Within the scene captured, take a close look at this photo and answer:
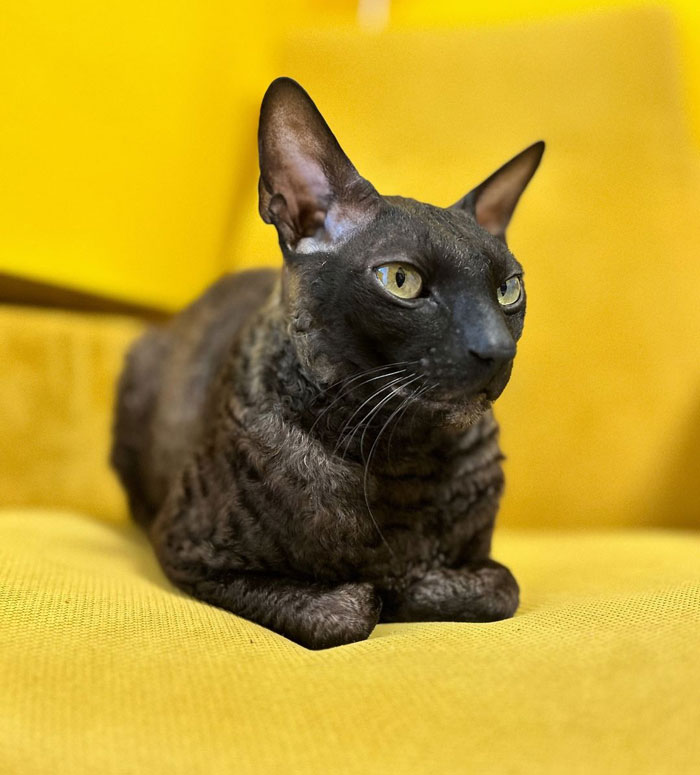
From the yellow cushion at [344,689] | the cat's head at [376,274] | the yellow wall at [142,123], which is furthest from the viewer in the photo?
the yellow wall at [142,123]

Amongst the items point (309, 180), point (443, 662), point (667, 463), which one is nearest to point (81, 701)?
point (443, 662)

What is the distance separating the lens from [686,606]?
0.90 meters

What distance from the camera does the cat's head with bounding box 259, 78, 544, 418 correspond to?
2.81 ft

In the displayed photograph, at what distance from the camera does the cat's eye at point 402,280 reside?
0.88 m

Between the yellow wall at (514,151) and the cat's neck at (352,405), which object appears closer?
the cat's neck at (352,405)

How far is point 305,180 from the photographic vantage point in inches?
38.3

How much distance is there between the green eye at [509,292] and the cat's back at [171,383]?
51 centimetres

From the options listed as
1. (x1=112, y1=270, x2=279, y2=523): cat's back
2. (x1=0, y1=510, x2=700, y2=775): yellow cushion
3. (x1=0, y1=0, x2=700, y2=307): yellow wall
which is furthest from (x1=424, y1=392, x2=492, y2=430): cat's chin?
(x1=0, y1=0, x2=700, y2=307): yellow wall

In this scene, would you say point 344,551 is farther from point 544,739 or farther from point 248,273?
point 248,273

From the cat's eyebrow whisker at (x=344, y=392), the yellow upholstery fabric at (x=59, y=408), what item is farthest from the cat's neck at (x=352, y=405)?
the yellow upholstery fabric at (x=59, y=408)

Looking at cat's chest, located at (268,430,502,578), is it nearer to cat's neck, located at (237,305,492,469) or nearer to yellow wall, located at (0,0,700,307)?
cat's neck, located at (237,305,492,469)

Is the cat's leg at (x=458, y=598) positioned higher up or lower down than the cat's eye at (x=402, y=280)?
lower down

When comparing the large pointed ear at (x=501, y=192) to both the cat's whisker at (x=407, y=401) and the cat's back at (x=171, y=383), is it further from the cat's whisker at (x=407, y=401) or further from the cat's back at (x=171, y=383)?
the cat's back at (x=171, y=383)

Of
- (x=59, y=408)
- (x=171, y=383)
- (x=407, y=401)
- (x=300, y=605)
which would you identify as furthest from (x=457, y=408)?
(x=59, y=408)
